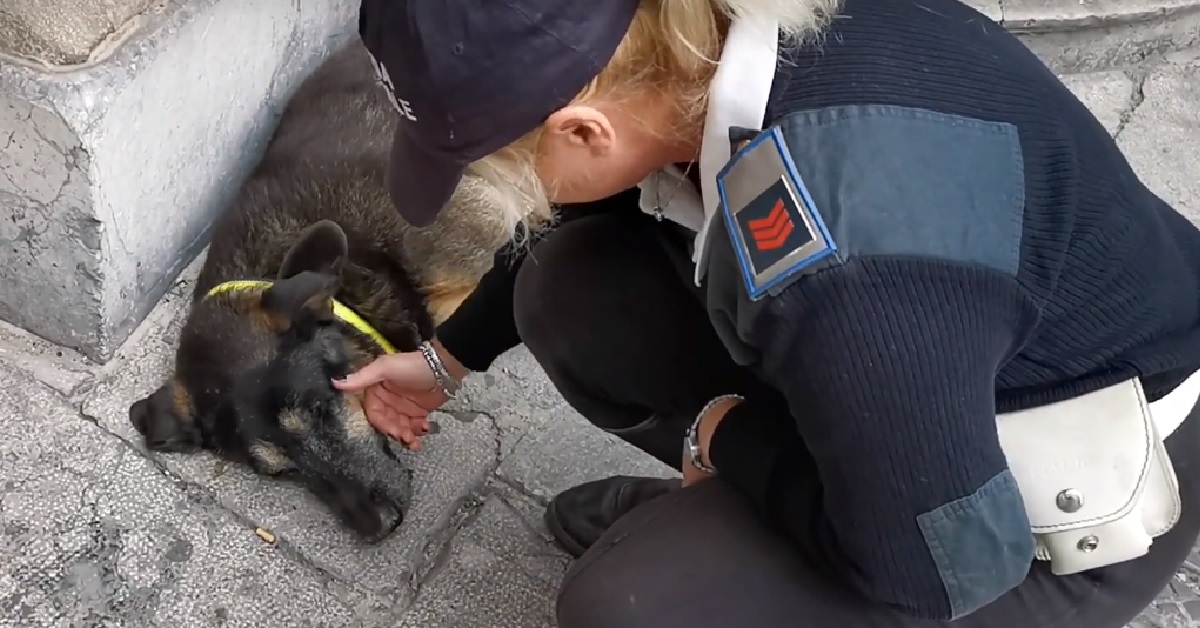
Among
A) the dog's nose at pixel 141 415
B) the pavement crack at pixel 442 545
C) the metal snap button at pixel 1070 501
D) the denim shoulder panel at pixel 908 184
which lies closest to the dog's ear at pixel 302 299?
the dog's nose at pixel 141 415

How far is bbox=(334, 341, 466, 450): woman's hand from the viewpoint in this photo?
2068mm

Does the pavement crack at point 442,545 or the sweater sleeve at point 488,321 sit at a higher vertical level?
the sweater sleeve at point 488,321

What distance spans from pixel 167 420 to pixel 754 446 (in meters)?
1.32

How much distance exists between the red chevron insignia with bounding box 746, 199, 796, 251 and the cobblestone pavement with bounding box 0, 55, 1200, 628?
1163 mm

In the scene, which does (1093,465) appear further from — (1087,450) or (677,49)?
(677,49)

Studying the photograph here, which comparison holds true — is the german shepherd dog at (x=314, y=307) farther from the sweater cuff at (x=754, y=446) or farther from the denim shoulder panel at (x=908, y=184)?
the denim shoulder panel at (x=908, y=184)

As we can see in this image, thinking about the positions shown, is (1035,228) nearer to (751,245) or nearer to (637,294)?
(751,245)

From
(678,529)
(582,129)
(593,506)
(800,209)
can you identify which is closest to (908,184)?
(800,209)

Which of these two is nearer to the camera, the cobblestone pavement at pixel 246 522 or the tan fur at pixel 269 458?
the cobblestone pavement at pixel 246 522

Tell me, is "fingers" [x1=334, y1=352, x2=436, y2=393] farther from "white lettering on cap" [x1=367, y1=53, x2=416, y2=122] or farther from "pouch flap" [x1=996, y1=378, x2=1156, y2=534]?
"pouch flap" [x1=996, y1=378, x2=1156, y2=534]

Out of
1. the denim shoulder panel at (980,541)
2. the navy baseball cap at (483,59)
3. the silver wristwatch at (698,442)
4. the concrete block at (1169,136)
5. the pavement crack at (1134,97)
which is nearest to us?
the navy baseball cap at (483,59)

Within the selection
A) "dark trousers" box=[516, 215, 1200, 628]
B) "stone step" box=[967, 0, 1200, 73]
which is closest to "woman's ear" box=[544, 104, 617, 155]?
"dark trousers" box=[516, 215, 1200, 628]

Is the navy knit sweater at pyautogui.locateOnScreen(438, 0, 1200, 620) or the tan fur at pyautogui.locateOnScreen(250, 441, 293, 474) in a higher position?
the navy knit sweater at pyautogui.locateOnScreen(438, 0, 1200, 620)

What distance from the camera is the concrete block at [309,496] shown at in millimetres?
2064
